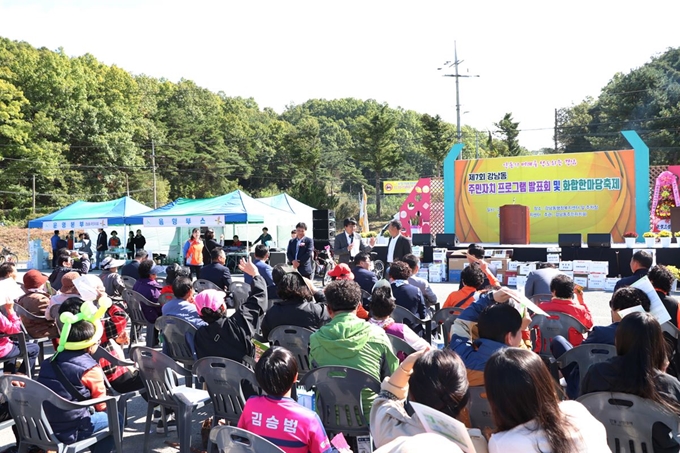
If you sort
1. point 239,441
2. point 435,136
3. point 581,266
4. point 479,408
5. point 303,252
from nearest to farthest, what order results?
point 239,441 → point 479,408 → point 303,252 → point 581,266 → point 435,136

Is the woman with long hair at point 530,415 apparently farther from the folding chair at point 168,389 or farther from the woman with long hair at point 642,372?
the folding chair at point 168,389

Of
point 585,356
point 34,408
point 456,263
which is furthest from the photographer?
point 456,263

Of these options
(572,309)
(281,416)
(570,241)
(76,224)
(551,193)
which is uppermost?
(551,193)

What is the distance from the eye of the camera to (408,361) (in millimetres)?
2057

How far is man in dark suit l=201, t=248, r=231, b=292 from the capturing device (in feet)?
23.5

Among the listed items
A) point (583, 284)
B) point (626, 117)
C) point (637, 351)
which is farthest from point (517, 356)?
point (626, 117)

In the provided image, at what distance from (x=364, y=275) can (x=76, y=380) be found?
3.60 meters

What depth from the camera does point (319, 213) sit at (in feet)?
48.2

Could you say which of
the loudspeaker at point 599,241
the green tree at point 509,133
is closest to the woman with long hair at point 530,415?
the loudspeaker at point 599,241

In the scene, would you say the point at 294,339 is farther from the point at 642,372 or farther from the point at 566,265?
the point at 566,265

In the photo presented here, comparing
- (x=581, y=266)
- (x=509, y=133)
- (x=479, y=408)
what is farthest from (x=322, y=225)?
(x=509, y=133)

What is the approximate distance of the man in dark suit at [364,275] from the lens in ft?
20.8

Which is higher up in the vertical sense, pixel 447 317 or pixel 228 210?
pixel 228 210

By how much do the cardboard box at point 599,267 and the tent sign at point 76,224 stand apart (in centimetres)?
1428
